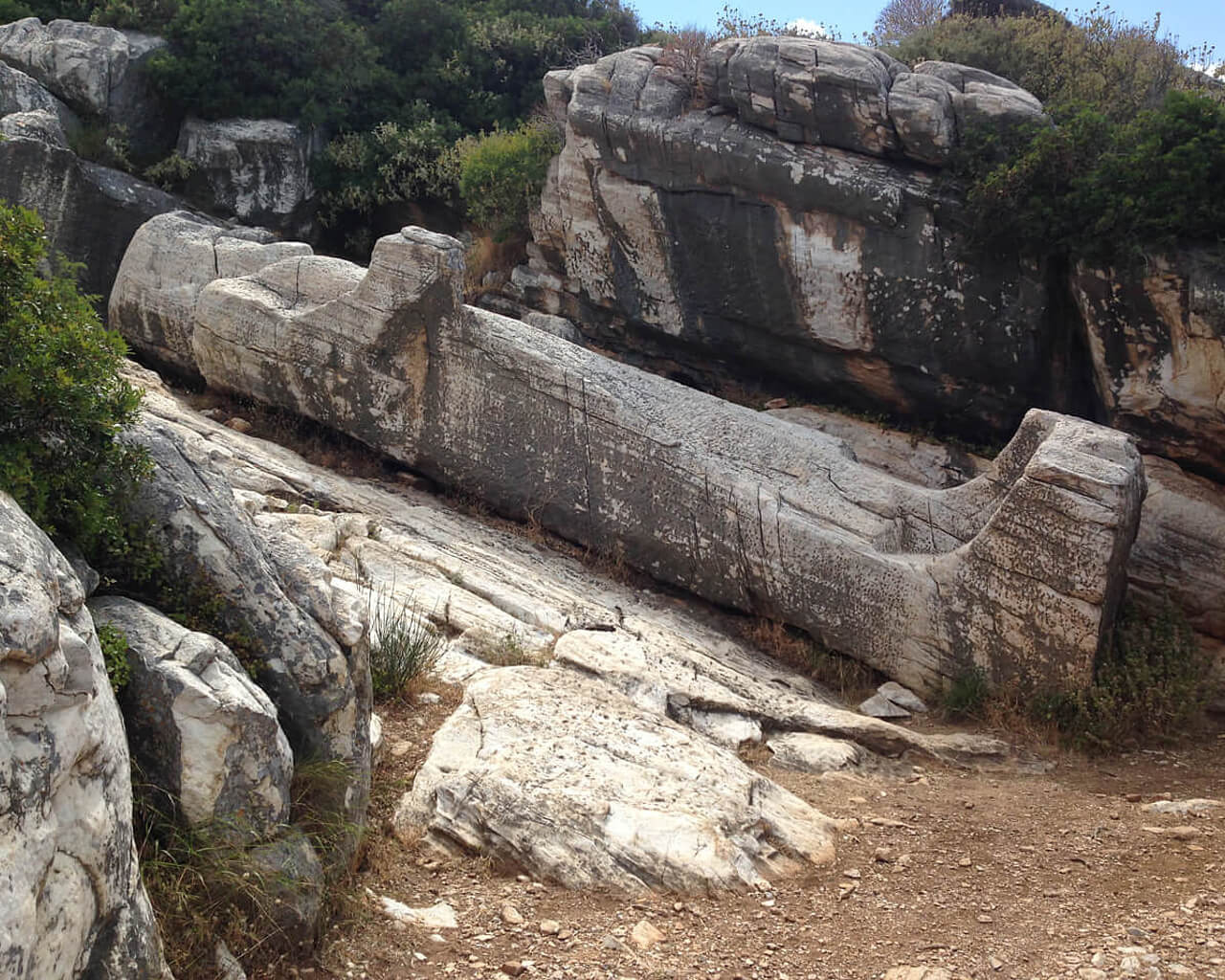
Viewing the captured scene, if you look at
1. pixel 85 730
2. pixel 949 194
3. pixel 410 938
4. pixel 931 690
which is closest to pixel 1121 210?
pixel 949 194

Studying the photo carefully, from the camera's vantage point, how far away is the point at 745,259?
39.7 ft

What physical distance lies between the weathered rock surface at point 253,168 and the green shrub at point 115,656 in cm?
1330

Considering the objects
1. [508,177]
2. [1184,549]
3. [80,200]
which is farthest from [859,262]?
[80,200]

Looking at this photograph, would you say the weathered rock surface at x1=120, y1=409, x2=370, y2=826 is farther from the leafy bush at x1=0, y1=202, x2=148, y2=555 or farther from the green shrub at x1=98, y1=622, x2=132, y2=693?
the green shrub at x1=98, y1=622, x2=132, y2=693

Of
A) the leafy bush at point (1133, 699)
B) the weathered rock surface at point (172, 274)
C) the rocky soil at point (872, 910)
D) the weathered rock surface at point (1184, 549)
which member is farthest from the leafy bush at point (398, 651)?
the weathered rock surface at point (1184, 549)

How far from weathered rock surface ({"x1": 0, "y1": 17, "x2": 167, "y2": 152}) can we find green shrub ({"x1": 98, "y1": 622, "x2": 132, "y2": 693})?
13.8 m

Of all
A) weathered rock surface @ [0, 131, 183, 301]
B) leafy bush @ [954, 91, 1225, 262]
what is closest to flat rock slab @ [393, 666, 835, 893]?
leafy bush @ [954, 91, 1225, 262]

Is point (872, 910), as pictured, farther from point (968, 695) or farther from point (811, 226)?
point (811, 226)

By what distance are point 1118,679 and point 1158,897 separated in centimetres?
332

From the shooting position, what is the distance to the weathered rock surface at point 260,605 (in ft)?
15.6

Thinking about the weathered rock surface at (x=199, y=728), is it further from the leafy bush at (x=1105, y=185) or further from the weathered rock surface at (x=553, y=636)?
the leafy bush at (x=1105, y=185)

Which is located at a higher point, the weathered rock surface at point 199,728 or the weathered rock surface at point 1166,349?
the weathered rock surface at point 1166,349

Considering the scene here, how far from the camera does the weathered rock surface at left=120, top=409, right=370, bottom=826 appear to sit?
15.6ft

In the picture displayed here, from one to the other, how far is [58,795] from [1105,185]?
996 cm
